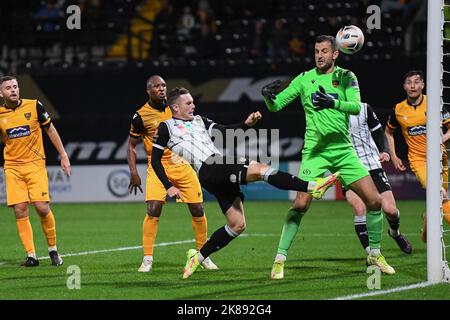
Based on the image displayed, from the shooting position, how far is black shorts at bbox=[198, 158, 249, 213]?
907cm

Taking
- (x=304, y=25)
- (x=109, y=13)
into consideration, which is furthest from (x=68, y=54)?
(x=304, y=25)

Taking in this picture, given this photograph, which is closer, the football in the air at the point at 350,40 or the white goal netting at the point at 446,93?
the white goal netting at the point at 446,93

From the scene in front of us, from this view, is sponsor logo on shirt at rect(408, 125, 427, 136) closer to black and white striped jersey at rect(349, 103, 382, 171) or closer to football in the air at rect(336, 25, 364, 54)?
black and white striped jersey at rect(349, 103, 382, 171)

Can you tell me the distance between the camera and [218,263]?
35.8 feet

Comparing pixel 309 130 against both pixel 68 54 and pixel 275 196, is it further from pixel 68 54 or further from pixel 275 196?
pixel 68 54

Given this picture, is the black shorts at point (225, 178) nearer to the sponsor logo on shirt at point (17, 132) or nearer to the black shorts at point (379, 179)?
the black shorts at point (379, 179)

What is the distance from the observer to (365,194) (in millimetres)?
9414

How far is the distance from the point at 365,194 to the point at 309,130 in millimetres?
870

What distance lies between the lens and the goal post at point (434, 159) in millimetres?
8656

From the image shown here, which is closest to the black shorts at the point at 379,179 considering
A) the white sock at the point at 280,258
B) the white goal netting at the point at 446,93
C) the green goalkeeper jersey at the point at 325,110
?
the white goal netting at the point at 446,93

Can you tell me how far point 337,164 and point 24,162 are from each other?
12.7 ft

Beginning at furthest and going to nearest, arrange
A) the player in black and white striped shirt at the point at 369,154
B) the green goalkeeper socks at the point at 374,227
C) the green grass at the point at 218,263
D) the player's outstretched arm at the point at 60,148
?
the player in black and white striped shirt at the point at 369,154, the player's outstretched arm at the point at 60,148, the green goalkeeper socks at the point at 374,227, the green grass at the point at 218,263

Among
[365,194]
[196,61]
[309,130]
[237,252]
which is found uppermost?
[196,61]

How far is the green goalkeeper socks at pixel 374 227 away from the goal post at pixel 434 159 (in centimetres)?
116
